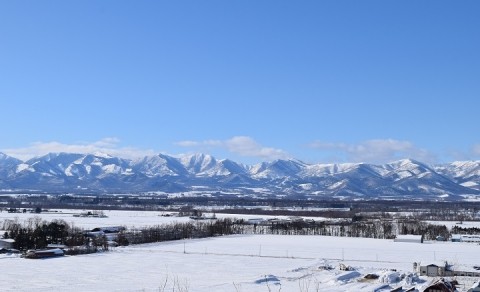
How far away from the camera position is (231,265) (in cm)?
2856

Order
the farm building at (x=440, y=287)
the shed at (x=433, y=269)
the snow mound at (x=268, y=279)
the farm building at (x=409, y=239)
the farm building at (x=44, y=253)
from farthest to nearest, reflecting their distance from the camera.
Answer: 1. the farm building at (x=409, y=239)
2. the farm building at (x=44, y=253)
3. the shed at (x=433, y=269)
4. the snow mound at (x=268, y=279)
5. the farm building at (x=440, y=287)

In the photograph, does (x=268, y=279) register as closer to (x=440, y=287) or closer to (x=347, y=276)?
(x=347, y=276)

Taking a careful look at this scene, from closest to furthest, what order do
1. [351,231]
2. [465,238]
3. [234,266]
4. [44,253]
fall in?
[234,266], [44,253], [465,238], [351,231]

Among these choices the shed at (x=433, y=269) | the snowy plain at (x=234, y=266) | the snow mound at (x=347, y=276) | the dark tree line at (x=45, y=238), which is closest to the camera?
the snowy plain at (x=234, y=266)

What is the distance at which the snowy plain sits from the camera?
22953mm

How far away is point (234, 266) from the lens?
92.5 ft

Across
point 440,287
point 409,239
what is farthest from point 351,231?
point 440,287

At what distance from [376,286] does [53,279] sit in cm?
1209

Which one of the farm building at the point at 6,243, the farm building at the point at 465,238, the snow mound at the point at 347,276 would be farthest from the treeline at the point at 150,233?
the snow mound at the point at 347,276

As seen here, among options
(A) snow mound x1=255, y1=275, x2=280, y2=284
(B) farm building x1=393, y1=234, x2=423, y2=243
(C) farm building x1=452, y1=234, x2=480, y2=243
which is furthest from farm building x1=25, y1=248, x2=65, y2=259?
(C) farm building x1=452, y1=234, x2=480, y2=243

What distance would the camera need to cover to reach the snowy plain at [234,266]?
75.3ft

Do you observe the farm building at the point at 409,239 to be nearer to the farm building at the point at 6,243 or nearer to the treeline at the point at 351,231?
the treeline at the point at 351,231

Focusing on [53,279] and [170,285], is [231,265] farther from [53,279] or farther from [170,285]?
[53,279]

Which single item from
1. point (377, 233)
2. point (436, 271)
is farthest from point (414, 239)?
point (436, 271)
